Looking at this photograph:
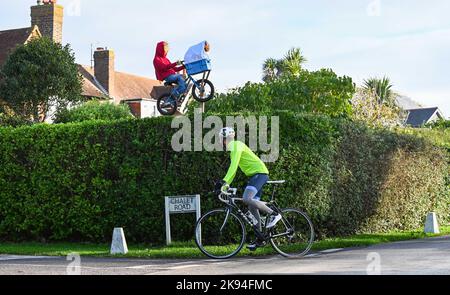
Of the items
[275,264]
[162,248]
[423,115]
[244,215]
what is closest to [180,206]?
[162,248]

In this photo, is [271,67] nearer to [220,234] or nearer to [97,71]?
[97,71]

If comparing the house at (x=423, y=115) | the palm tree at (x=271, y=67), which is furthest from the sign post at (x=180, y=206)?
the house at (x=423, y=115)

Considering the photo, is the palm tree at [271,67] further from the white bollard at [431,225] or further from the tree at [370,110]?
the white bollard at [431,225]

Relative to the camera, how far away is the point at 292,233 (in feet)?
43.7

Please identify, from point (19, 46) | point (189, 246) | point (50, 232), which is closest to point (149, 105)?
point (19, 46)

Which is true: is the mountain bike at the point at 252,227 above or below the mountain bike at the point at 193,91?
below

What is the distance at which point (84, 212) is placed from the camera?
Result: 17.0 m

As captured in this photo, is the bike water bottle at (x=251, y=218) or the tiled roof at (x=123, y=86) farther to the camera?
the tiled roof at (x=123, y=86)

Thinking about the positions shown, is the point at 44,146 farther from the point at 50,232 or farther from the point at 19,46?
the point at 19,46

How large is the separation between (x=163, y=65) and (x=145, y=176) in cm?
264

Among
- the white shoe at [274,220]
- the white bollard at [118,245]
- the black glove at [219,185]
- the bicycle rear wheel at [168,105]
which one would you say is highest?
the bicycle rear wheel at [168,105]

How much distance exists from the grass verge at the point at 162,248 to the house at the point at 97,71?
18.2 metres

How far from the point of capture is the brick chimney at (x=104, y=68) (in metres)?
48.2

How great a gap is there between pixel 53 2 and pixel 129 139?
1008 inches
